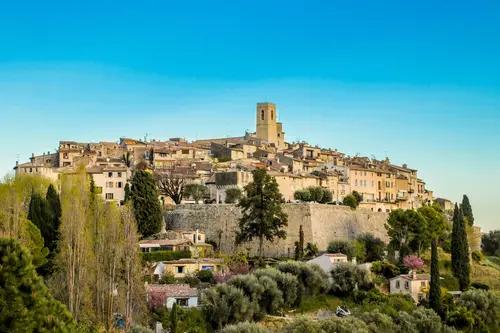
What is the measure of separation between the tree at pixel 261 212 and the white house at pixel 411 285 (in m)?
6.77

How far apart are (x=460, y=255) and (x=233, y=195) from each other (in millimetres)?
16240

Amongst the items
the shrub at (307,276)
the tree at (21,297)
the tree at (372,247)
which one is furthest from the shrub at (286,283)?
the tree at (21,297)

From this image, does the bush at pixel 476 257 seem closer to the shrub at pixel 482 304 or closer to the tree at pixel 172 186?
the shrub at pixel 482 304

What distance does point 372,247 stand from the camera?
Answer: 170ft

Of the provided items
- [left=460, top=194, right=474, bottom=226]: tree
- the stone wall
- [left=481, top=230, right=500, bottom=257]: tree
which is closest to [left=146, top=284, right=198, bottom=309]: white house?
the stone wall

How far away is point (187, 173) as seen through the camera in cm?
6300

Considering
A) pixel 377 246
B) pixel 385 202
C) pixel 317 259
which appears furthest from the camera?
pixel 385 202

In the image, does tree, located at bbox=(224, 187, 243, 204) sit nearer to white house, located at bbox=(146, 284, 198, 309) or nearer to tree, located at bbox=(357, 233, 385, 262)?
tree, located at bbox=(357, 233, 385, 262)

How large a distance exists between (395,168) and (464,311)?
142 feet

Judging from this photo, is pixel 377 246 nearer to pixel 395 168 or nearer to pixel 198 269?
pixel 198 269

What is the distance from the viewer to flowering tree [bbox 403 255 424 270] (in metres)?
48.3

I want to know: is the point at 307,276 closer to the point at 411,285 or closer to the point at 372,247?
the point at 411,285

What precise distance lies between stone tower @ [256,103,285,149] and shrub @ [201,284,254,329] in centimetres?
5974

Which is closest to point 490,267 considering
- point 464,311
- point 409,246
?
point 409,246
